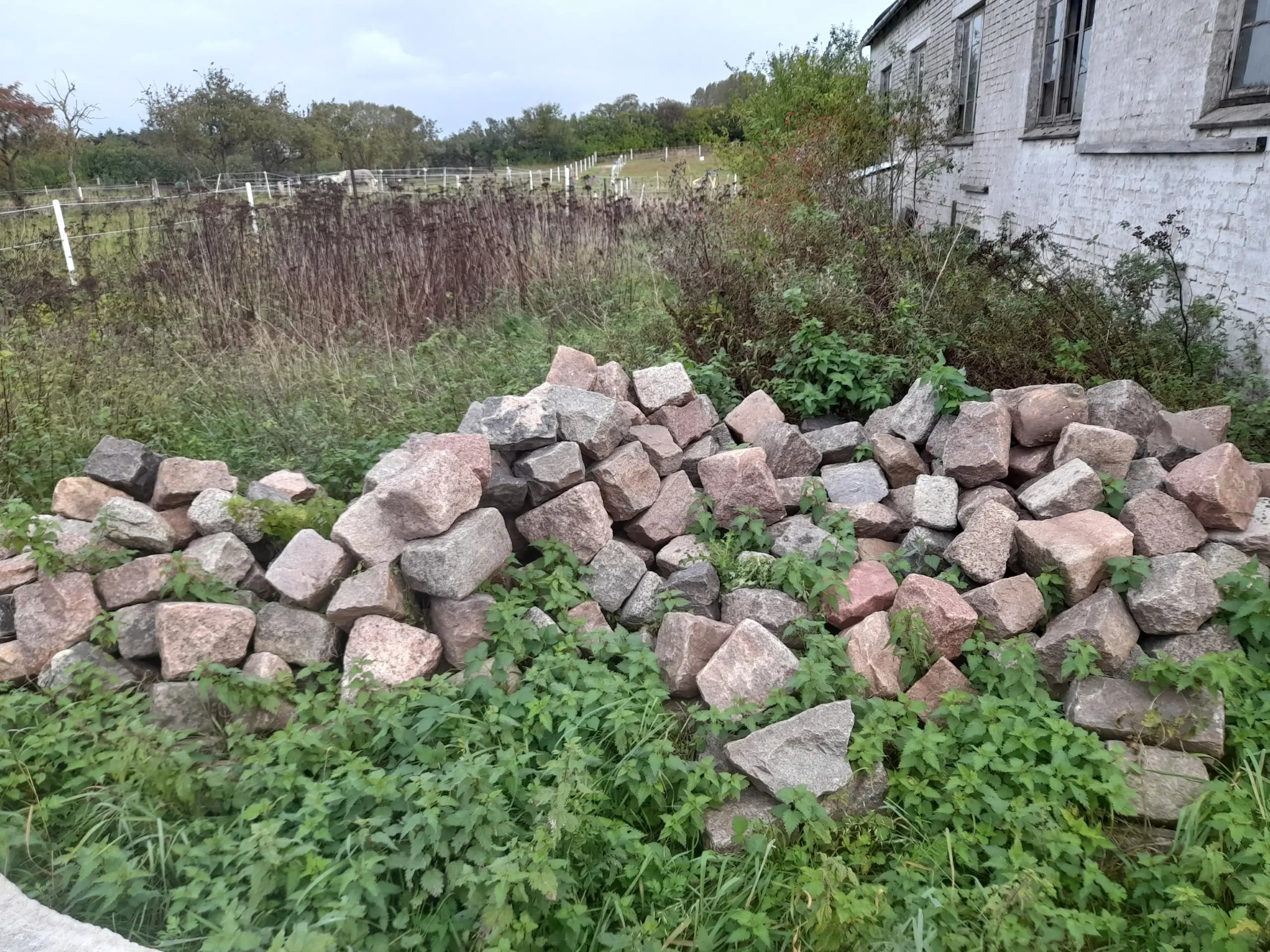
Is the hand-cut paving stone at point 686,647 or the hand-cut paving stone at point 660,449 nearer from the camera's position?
the hand-cut paving stone at point 686,647

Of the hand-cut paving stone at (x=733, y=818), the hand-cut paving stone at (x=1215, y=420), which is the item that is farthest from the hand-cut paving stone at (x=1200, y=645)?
the hand-cut paving stone at (x=733, y=818)

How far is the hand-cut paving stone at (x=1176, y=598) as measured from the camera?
294cm

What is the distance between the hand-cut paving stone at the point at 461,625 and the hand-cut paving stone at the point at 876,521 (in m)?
1.64

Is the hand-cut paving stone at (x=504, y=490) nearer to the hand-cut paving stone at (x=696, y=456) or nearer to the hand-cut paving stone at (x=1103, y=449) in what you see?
the hand-cut paving stone at (x=696, y=456)

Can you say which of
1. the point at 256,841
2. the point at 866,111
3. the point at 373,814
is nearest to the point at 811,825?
the point at 373,814

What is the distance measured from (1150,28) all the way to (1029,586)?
5470 mm

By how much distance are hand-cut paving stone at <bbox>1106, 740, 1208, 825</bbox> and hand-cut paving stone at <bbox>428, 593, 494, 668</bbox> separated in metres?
2.20

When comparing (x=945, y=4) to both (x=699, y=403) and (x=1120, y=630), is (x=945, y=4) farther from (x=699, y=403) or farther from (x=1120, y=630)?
(x=1120, y=630)

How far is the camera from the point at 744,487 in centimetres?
365

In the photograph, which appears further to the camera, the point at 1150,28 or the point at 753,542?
the point at 1150,28

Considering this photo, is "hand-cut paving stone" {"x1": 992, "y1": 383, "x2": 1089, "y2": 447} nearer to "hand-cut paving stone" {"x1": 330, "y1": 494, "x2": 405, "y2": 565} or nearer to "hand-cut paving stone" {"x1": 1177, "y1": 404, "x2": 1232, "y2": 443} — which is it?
"hand-cut paving stone" {"x1": 1177, "y1": 404, "x2": 1232, "y2": 443}

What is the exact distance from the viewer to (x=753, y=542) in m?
3.59

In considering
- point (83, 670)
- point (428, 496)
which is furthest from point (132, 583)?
point (428, 496)

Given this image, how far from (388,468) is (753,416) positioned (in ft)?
6.28
